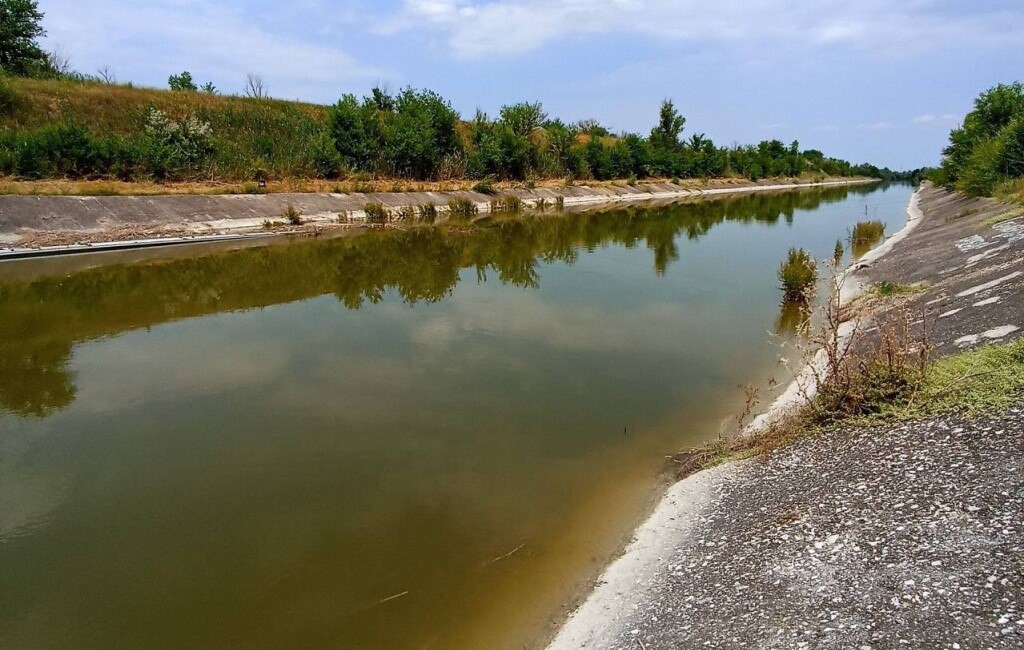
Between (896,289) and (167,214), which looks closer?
(896,289)

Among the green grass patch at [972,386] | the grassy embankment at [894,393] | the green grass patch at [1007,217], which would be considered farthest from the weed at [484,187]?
the green grass patch at [972,386]

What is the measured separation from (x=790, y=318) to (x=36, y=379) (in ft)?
43.1

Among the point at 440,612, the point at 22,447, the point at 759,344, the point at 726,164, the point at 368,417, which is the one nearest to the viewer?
the point at 440,612

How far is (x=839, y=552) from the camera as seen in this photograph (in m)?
3.66

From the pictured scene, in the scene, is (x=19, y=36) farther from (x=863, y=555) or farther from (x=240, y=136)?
(x=863, y=555)

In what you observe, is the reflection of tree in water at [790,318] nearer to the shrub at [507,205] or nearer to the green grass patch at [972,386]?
the green grass patch at [972,386]

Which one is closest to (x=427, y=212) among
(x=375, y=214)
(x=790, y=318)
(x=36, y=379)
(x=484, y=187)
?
(x=375, y=214)

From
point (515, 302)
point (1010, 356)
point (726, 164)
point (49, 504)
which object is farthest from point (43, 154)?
point (726, 164)

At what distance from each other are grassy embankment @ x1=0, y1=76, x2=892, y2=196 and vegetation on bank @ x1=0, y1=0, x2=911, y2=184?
70 mm

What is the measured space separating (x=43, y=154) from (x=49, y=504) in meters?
24.5

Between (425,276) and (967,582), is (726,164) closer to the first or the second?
(425,276)

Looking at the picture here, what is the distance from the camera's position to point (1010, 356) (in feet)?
16.4

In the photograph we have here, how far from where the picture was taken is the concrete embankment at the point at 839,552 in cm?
298

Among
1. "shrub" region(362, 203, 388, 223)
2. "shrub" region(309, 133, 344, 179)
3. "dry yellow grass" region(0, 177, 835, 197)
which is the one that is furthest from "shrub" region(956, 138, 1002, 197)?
"shrub" region(309, 133, 344, 179)
